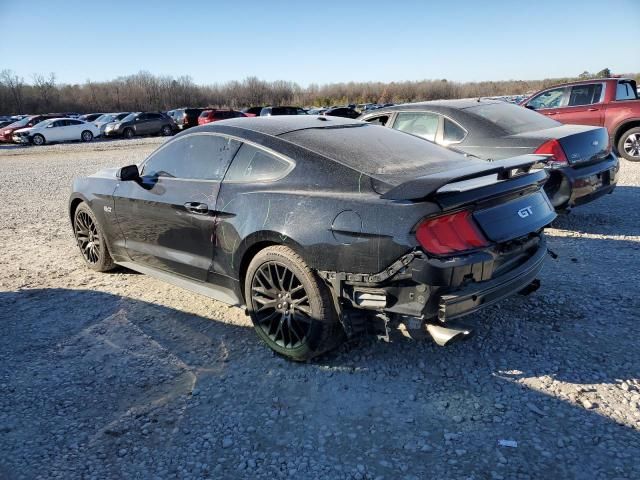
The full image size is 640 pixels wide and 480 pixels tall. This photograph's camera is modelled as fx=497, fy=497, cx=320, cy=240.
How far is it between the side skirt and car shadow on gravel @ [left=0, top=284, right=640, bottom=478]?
0.29 meters

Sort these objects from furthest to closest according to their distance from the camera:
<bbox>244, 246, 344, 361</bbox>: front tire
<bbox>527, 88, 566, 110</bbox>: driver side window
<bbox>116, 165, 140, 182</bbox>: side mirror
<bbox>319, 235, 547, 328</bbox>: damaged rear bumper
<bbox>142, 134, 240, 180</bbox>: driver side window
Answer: <bbox>527, 88, 566, 110</bbox>: driver side window < <bbox>116, 165, 140, 182</bbox>: side mirror < <bbox>142, 134, 240, 180</bbox>: driver side window < <bbox>244, 246, 344, 361</bbox>: front tire < <bbox>319, 235, 547, 328</bbox>: damaged rear bumper

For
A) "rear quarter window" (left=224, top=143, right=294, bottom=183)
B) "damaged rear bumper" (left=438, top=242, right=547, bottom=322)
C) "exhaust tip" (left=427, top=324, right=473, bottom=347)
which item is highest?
"rear quarter window" (left=224, top=143, right=294, bottom=183)

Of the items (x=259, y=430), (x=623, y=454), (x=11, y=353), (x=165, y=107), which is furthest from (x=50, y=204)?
(x=165, y=107)

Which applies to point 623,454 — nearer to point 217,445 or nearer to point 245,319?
point 217,445

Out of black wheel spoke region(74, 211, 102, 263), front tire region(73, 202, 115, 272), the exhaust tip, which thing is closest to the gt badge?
the exhaust tip

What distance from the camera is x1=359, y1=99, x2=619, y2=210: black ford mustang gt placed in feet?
18.4

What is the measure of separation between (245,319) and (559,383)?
233 cm

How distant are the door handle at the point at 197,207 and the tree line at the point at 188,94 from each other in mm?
61419

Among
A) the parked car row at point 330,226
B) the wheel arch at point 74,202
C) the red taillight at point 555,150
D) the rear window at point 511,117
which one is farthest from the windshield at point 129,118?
the red taillight at point 555,150

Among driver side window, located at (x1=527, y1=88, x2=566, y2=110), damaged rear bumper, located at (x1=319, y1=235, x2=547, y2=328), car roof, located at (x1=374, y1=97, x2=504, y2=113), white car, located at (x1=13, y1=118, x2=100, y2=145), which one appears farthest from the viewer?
white car, located at (x1=13, y1=118, x2=100, y2=145)

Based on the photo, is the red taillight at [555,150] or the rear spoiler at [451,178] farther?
the red taillight at [555,150]

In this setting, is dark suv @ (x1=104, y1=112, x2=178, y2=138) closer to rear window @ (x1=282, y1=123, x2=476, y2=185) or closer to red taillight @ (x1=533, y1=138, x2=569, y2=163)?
red taillight @ (x1=533, y1=138, x2=569, y2=163)

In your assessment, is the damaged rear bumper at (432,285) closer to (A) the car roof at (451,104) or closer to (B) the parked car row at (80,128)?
(A) the car roof at (451,104)

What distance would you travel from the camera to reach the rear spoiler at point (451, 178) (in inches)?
107
